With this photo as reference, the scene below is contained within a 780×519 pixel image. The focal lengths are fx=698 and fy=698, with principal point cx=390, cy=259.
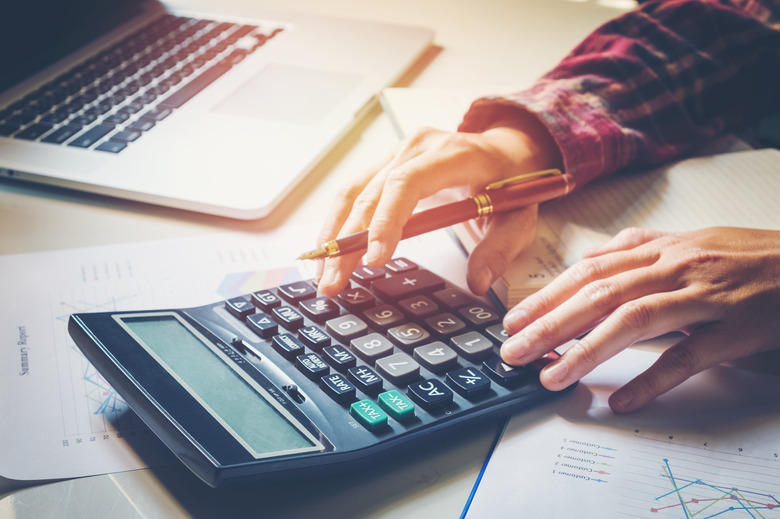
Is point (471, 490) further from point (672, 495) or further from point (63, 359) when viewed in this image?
point (63, 359)

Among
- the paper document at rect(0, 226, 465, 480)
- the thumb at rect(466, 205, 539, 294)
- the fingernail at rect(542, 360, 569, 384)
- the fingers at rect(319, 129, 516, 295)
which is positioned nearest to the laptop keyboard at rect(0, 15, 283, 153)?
the paper document at rect(0, 226, 465, 480)

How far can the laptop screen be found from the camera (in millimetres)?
830

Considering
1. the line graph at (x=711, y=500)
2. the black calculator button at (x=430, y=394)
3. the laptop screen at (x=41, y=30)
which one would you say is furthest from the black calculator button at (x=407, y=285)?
the laptop screen at (x=41, y=30)

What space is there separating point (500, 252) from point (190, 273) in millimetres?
255

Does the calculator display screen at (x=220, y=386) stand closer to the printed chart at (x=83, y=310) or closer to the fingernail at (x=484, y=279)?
the printed chart at (x=83, y=310)

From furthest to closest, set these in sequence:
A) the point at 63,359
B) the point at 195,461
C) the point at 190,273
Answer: the point at 190,273, the point at 63,359, the point at 195,461

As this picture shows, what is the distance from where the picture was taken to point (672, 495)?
37 centimetres

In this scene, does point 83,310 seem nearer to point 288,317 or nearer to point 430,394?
point 288,317

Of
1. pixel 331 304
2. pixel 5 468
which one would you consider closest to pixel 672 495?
pixel 331 304

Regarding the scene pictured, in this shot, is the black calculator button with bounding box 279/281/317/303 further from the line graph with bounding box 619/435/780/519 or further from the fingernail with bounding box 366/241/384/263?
the line graph with bounding box 619/435/780/519

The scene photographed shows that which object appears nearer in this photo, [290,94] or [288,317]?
[288,317]

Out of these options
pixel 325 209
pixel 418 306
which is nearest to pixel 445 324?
pixel 418 306

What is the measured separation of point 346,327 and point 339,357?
0.12ft

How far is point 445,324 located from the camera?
1.57ft
